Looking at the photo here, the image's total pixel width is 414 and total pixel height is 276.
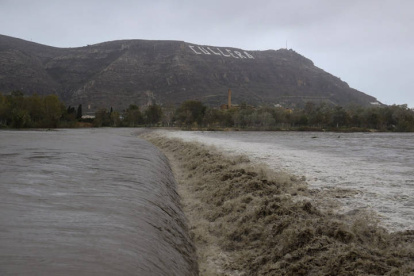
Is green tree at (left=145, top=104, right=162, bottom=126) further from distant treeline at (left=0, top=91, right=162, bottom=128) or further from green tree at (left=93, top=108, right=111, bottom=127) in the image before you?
green tree at (left=93, top=108, right=111, bottom=127)

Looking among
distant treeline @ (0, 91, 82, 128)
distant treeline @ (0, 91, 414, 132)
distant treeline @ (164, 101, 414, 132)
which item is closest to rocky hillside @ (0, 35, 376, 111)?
distant treeline @ (0, 91, 414, 132)

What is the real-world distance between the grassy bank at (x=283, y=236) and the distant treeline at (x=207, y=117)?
71.2 meters

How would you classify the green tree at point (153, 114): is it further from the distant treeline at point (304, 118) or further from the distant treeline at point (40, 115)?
the distant treeline at point (40, 115)

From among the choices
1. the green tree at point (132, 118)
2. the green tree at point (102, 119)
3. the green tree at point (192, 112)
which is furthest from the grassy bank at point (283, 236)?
the green tree at point (132, 118)

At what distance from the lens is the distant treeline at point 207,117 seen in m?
79.8

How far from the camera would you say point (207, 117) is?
109938 millimetres

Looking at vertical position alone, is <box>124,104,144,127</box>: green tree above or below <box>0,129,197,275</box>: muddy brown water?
above

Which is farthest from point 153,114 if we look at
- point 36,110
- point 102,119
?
point 36,110

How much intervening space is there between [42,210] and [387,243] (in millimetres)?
5920

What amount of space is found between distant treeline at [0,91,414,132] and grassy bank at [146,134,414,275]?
234 ft

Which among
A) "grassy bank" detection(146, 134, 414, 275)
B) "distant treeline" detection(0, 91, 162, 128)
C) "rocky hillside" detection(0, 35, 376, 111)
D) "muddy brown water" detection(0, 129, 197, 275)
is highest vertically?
"rocky hillside" detection(0, 35, 376, 111)

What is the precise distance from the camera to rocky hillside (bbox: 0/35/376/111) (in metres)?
136

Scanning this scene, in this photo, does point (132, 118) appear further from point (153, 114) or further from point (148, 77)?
point (148, 77)

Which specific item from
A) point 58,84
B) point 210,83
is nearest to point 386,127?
point 210,83
